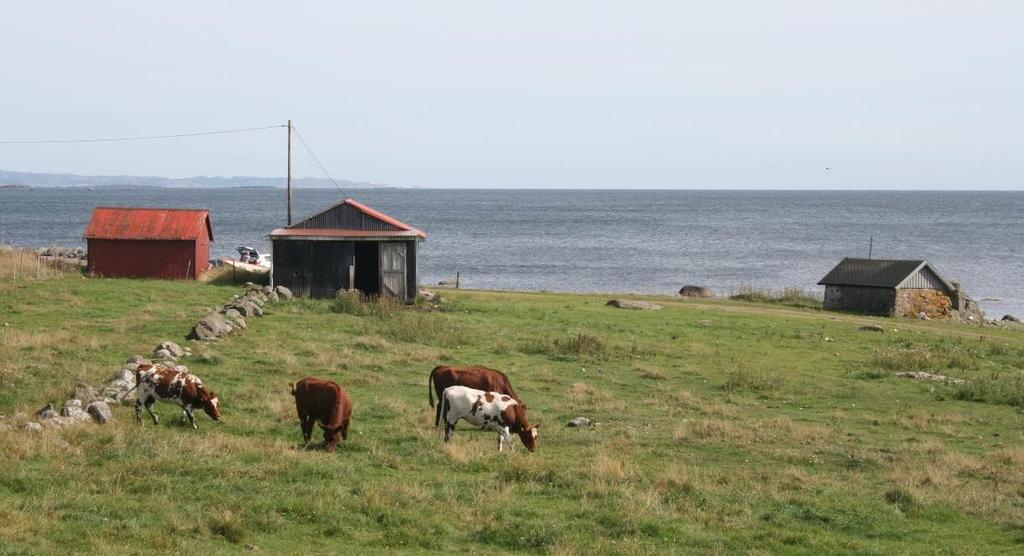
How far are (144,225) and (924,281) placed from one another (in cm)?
3897

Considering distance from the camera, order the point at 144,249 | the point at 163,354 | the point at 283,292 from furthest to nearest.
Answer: the point at 144,249 → the point at 283,292 → the point at 163,354

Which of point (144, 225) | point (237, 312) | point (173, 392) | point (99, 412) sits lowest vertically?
point (237, 312)

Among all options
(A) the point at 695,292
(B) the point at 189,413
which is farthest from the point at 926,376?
(A) the point at 695,292

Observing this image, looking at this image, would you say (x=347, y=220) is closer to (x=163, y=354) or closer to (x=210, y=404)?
(x=163, y=354)

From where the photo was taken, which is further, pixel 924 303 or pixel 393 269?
pixel 924 303

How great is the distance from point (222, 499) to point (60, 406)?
22.7ft

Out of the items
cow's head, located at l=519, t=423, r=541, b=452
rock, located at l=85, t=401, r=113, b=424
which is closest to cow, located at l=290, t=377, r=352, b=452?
cow's head, located at l=519, t=423, r=541, b=452

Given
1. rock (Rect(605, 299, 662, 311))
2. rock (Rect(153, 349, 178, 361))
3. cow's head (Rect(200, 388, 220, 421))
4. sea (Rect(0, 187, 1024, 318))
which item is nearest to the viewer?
cow's head (Rect(200, 388, 220, 421))

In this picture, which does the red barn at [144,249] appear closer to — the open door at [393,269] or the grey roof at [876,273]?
the open door at [393,269]

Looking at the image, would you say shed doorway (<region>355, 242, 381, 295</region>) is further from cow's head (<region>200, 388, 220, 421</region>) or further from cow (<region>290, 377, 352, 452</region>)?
cow (<region>290, 377, 352, 452</region>)

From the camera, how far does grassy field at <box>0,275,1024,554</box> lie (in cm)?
1429

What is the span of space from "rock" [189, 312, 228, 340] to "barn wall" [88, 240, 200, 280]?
1929cm

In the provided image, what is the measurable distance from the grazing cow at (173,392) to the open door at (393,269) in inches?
1063

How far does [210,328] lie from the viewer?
3169 centimetres
